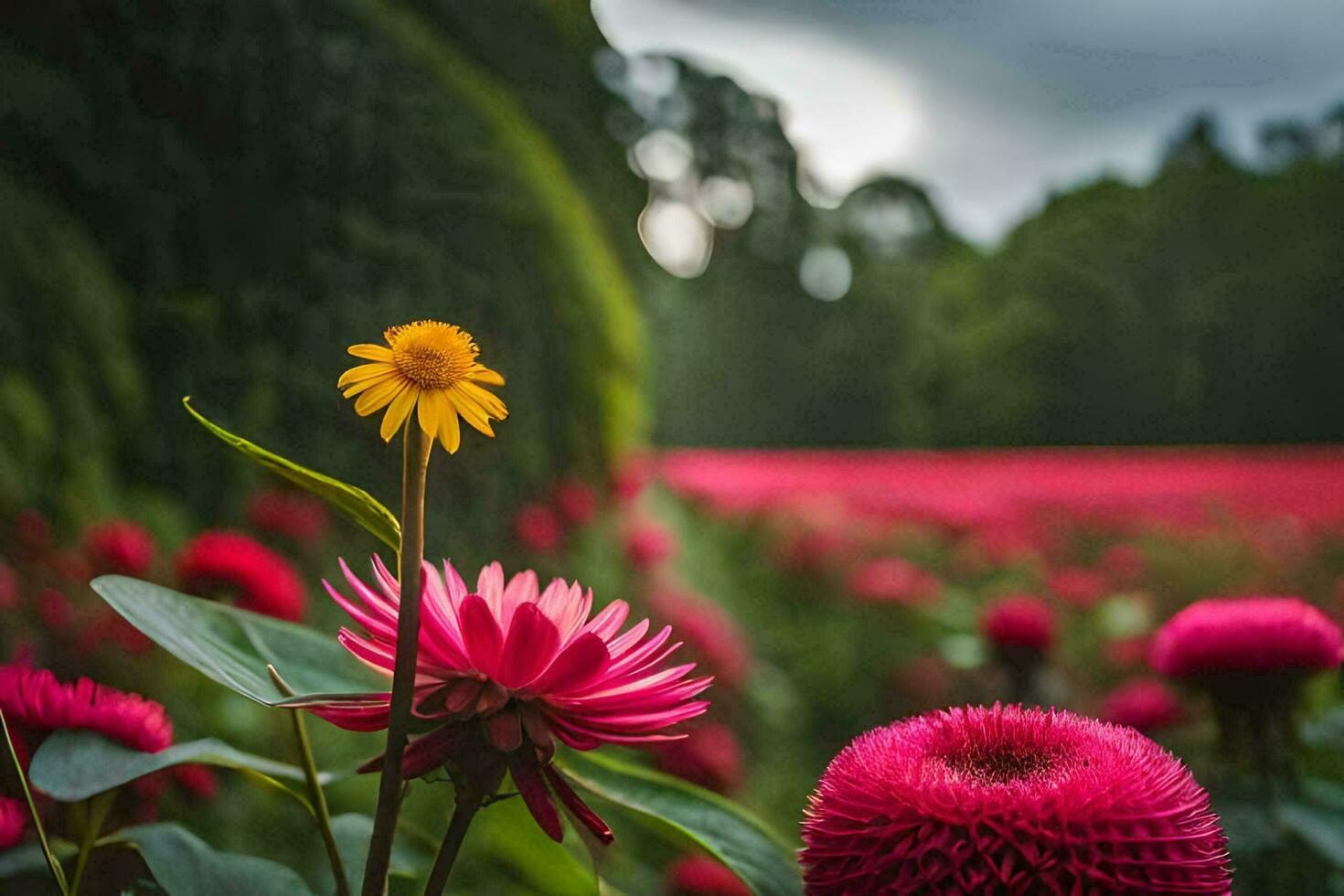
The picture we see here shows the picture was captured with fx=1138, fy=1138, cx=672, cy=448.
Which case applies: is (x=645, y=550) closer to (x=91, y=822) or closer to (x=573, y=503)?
(x=573, y=503)

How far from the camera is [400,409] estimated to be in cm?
23

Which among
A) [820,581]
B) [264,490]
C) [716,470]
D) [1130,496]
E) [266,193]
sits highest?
[716,470]

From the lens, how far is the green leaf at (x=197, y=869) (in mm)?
273

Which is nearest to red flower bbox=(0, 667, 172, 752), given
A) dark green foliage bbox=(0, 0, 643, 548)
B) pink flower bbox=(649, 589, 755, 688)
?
dark green foliage bbox=(0, 0, 643, 548)

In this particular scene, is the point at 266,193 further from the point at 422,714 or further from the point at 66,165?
the point at 422,714

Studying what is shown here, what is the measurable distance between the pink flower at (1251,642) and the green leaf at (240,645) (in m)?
0.33

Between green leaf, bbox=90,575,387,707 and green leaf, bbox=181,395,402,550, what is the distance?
1.4 inches

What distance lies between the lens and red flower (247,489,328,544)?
1186 millimetres

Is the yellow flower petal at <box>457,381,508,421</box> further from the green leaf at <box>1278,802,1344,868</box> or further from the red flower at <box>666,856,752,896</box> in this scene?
the red flower at <box>666,856,752,896</box>

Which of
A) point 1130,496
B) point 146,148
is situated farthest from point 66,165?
point 1130,496

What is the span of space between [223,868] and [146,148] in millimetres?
1203

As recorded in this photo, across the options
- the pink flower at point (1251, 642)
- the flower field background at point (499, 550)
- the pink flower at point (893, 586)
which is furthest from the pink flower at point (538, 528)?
the pink flower at point (1251, 642)

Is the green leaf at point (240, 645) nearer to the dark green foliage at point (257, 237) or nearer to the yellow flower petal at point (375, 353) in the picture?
the yellow flower petal at point (375, 353)

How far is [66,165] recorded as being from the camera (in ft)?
4.02
